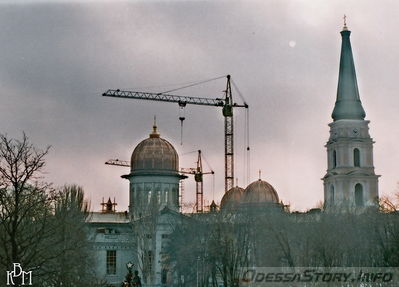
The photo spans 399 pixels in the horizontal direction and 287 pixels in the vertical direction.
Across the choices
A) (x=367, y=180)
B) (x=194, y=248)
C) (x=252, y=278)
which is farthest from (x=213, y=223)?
(x=367, y=180)

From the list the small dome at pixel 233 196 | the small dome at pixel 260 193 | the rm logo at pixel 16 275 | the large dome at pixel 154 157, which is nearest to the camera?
the rm logo at pixel 16 275

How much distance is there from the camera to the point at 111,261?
316 feet

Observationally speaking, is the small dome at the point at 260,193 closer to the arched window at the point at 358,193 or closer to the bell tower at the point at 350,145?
the bell tower at the point at 350,145

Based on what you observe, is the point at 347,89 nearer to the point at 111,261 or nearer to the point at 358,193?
the point at 358,193

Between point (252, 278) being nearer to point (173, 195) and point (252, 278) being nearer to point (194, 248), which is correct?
point (194, 248)

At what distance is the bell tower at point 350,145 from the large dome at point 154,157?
1905 cm

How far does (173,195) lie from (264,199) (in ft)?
38.8

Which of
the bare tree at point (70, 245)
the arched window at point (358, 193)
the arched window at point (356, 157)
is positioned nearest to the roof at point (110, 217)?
the bare tree at point (70, 245)

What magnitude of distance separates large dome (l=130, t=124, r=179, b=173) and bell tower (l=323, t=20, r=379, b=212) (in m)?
19.1

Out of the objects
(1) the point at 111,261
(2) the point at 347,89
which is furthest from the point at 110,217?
(2) the point at 347,89

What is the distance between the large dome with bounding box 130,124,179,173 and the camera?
102625 millimetres

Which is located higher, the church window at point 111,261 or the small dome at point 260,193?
the small dome at point 260,193

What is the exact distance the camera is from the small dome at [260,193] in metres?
99.1

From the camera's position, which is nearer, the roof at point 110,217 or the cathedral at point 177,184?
the cathedral at point 177,184
